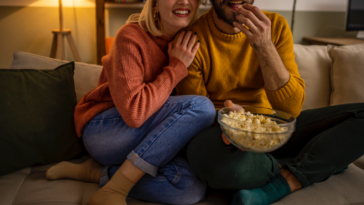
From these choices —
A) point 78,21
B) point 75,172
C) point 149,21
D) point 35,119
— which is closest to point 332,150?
point 149,21

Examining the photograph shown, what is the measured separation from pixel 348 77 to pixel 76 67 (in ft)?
4.66

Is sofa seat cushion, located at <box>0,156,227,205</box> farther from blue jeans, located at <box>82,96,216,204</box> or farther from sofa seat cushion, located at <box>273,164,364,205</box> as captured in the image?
sofa seat cushion, located at <box>273,164,364,205</box>

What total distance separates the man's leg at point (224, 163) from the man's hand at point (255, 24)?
14.3 inches

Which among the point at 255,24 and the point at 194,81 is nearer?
the point at 255,24

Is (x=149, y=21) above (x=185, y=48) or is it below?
above

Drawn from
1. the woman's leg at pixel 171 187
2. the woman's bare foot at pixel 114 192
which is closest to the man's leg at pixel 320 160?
the woman's leg at pixel 171 187

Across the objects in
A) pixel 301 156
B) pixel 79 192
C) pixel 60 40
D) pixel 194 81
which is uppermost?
pixel 60 40

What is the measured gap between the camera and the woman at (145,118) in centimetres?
92

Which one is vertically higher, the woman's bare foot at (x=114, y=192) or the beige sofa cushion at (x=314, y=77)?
the beige sofa cushion at (x=314, y=77)

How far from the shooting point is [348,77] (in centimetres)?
143

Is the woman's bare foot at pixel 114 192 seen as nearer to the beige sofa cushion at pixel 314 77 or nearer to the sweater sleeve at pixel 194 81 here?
the sweater sleeve at pixel 194 81

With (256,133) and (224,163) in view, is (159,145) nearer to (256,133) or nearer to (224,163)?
(224,163)

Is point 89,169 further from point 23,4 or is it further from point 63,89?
point 23,4

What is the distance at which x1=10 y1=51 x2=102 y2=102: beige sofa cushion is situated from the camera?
1.28m
